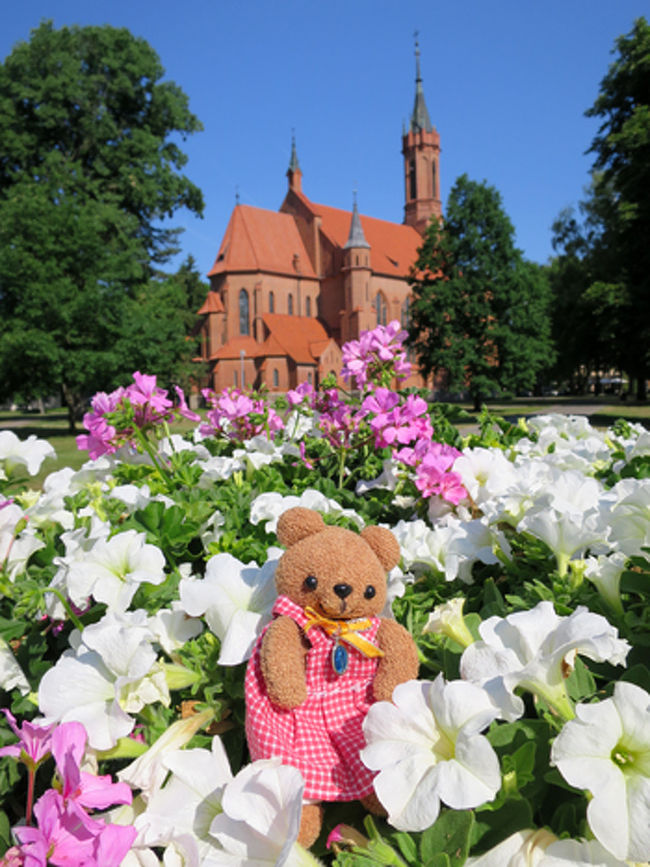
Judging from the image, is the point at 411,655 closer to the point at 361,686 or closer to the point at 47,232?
the point at 361,686

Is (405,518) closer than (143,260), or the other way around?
(405,518)

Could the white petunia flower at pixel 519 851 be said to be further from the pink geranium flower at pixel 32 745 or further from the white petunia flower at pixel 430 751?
the pink geranium flower at pixel 32 745

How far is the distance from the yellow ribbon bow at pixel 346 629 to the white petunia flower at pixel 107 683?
26cm

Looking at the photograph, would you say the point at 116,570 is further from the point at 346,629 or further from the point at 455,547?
the point at 455,547

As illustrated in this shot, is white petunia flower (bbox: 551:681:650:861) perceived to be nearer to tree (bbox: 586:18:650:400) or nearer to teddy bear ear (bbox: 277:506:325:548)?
teddy bear ear (bbox: 277:506:325:548)

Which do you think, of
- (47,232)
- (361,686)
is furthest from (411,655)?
(47,232)

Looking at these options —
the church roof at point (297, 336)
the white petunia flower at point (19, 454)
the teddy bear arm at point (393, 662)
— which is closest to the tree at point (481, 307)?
the church roof at point (297, 336)

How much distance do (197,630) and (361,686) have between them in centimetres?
35

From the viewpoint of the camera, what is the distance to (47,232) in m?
23.7

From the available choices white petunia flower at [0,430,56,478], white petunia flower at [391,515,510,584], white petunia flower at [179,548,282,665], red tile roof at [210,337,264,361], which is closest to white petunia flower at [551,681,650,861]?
white petunia flower at [179,548,282,665]

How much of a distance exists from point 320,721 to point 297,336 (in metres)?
47.8

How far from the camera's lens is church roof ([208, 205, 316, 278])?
159 ft

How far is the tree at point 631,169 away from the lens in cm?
2067

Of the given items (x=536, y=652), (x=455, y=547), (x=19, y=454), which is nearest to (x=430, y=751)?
(x=536, y=652)
